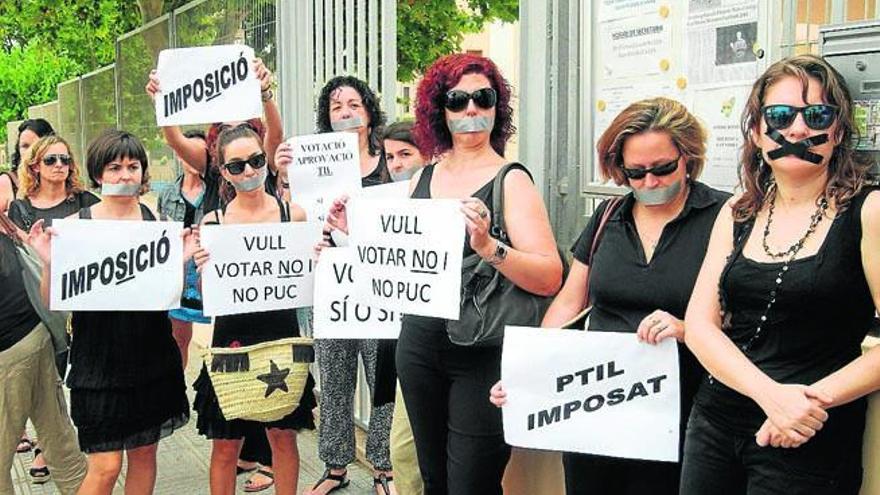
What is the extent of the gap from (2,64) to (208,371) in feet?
107

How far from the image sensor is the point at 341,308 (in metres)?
4.17

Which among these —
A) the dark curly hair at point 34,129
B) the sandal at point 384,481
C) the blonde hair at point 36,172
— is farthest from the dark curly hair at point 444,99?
the dark curly hair at point 34,129

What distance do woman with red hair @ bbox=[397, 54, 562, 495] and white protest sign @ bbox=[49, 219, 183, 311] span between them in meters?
1.29

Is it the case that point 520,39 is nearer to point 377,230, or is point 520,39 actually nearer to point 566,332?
point 377,230

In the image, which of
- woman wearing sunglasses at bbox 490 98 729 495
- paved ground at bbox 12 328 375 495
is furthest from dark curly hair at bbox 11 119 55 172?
woman wearing sunglasses at bbox 490 98 729 495

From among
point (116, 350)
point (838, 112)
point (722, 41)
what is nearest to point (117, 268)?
point (116, 350)

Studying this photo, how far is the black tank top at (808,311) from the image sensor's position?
2.30 metres

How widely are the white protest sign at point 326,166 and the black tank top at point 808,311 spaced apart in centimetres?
263

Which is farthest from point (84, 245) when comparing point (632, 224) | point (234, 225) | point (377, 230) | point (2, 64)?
point (2, 64)

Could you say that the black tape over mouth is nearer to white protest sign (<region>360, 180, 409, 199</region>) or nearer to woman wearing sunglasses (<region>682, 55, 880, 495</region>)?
woman wearing sunglasses (<region>682, 55, 880, 495</region>)

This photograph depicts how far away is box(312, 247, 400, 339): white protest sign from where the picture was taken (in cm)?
411

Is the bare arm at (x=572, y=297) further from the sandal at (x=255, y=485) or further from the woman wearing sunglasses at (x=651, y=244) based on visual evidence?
the sandal at (x=255, y=485)

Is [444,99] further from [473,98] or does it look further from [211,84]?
[211,84]

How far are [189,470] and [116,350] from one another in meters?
1.84
